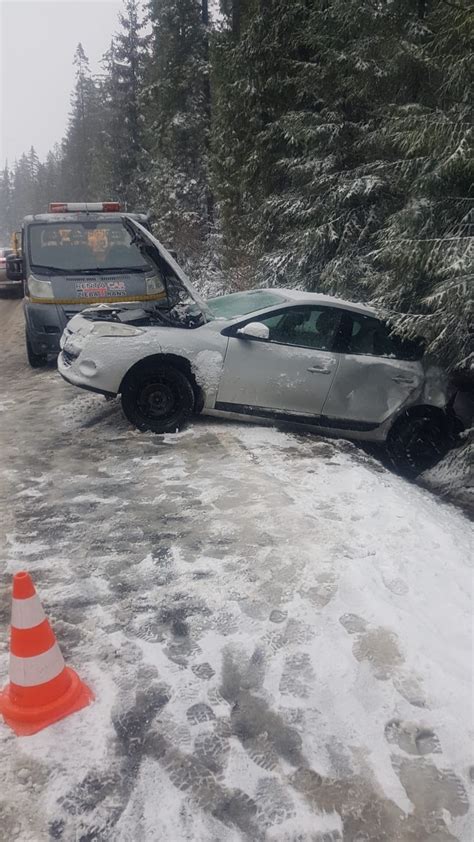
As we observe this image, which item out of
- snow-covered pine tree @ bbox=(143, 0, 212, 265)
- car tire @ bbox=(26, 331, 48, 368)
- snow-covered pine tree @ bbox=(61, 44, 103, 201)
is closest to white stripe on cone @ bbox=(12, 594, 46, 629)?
car tire @ bbox=(26, 331, 48, 368)

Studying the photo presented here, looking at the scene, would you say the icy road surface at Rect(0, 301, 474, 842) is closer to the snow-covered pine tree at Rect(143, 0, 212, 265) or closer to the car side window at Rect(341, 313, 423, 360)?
the car side window at Rect(341, 313, 423, 360)

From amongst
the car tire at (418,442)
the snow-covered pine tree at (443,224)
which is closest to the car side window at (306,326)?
the snow-covered pine tree at (443,224)

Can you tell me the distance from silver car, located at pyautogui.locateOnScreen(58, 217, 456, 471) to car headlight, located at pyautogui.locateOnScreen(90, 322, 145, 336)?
10 millimetres

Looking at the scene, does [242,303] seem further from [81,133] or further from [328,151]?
[81,133]

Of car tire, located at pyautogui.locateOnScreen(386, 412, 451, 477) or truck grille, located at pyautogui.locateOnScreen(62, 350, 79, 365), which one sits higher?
truck grille, located at pyautogui.locateOnScreen(62, 350, 79, 365)

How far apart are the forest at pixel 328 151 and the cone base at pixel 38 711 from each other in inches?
189

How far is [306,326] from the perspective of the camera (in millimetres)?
6199

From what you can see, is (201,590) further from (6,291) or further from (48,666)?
(6,291)

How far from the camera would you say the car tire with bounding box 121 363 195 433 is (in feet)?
19.3

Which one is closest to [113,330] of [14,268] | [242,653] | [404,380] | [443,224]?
[404,380]

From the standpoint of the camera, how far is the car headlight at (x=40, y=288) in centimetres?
838

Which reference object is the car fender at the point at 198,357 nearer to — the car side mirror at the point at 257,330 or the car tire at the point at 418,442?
the car side mirror at the point at 257,330

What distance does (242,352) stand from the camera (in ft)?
19.6

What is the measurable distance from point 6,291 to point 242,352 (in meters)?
19.5
